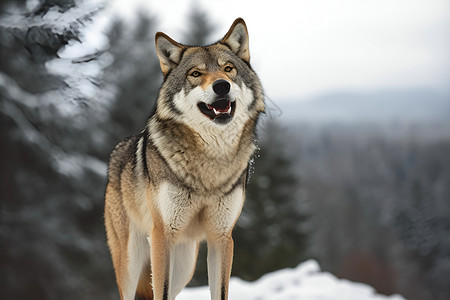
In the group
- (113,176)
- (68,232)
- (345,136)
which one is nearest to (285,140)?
(68,232)

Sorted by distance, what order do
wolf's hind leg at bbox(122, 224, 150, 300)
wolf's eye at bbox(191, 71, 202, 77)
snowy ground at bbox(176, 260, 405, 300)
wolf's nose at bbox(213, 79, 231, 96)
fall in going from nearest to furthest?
1. wolf's nose at bbox(213, 79, 231, 96)
2. wolf's eye at bbox(191, 71, 202, 77)
3. wolf's hind leg at bbox(122, 224, 150, 300)
4. snowy ground at bbox(176, 260, 405, 300)

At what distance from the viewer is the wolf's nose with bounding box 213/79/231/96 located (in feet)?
11.0

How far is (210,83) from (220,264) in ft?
4.72

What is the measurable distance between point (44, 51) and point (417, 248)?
38.1 meters

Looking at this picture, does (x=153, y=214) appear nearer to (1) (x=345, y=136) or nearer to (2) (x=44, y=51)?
(2) (x=44, y=51)

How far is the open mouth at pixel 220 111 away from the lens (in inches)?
136

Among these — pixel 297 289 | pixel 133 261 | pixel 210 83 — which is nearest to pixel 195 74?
pixel 210 83

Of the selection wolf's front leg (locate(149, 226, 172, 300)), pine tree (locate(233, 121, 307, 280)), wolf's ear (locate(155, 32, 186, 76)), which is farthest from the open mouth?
pine tree (locate(233, 121, 307, 280))

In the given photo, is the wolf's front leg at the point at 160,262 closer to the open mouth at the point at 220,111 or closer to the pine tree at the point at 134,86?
the open mouth at the point at 220,111

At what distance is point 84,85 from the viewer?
3914mm

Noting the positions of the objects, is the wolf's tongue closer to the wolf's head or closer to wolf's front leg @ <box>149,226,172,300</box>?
the wolf's head

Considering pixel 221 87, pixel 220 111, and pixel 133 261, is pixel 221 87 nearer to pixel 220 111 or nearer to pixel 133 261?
pixel 220 111

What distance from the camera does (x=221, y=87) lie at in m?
3.37

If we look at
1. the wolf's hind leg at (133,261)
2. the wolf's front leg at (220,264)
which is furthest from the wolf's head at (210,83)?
the wolf's hind leg at (133,261)
